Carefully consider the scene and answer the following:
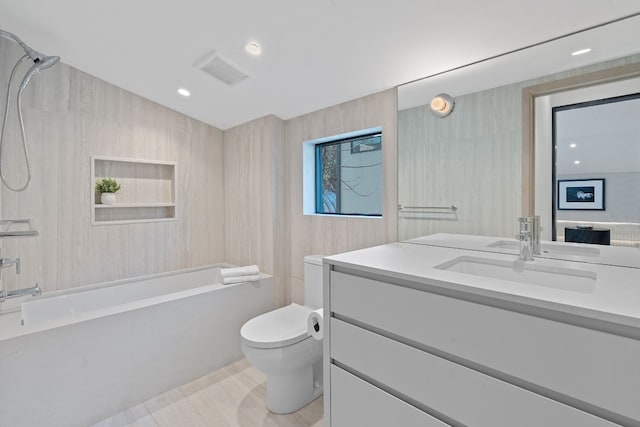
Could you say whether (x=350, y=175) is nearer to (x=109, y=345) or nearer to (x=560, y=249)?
(x=560, y=249)

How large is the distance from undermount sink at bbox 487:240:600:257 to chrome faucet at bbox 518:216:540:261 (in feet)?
0.14

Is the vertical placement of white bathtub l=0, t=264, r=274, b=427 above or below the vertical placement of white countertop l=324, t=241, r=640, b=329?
below

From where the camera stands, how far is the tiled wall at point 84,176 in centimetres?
202

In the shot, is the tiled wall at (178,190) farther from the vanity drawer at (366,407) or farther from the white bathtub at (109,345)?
the vanity drawer at (366,407)

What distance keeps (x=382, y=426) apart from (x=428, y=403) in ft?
0.80

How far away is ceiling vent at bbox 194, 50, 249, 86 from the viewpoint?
187 cm

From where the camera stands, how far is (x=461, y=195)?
61.8 inches

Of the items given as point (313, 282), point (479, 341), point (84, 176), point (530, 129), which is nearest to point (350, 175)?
point (313, 282)

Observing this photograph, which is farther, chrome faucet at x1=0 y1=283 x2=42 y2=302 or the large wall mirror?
chrome faucet at x1=0 y1=283 x2=42 y2=302

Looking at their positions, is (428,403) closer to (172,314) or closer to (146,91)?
(172,314)

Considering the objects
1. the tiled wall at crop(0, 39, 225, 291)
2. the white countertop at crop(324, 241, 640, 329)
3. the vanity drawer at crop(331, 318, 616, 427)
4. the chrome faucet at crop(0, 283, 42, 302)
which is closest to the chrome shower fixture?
the tiled wall at crop(0, 39, 225, 291)

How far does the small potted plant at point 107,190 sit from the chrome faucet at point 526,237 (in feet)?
8.70

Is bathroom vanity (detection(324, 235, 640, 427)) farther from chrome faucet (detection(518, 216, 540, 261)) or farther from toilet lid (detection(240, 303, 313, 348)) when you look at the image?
toilet lid (detection(240, 303, 313, 348))

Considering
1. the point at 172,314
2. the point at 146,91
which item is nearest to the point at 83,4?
the point at 146,91
